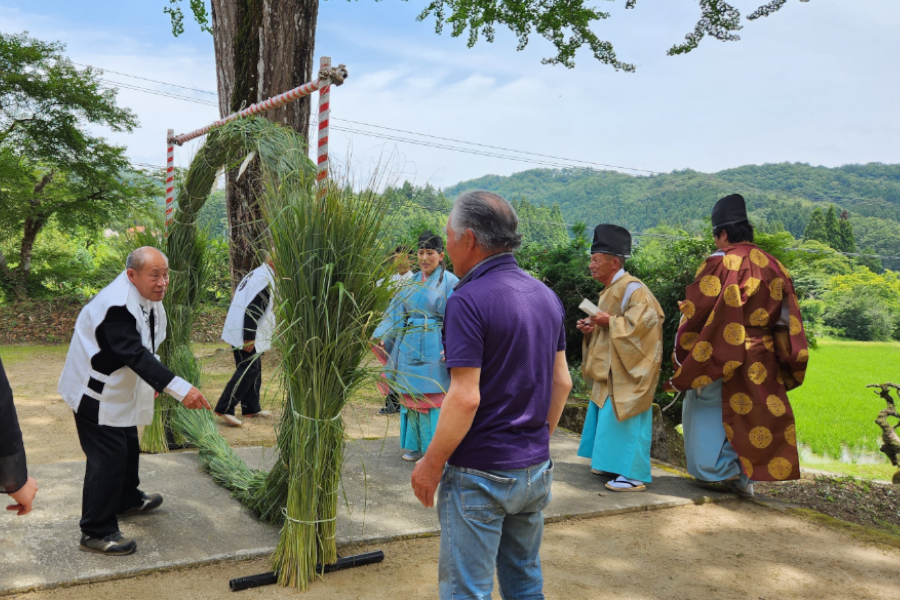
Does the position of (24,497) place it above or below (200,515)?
above

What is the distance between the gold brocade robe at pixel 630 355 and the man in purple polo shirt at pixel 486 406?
2806 millimetres

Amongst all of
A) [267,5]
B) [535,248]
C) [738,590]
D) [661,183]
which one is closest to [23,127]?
[267,5]

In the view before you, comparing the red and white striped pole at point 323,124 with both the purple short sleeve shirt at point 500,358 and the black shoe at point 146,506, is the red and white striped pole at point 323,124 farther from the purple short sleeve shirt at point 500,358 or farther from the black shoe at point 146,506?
the black shoe at point 146,506

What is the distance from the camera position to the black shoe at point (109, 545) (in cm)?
335

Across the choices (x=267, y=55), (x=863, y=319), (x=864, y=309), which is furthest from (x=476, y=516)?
(x=864, y=309)

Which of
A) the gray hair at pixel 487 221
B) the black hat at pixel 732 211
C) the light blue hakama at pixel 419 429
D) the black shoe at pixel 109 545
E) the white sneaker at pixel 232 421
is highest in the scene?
the black hat at pixel 732 211

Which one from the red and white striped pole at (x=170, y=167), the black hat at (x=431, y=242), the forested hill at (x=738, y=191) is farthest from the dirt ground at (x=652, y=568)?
the forested hill at (x=738, y=191)

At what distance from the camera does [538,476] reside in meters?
2.26

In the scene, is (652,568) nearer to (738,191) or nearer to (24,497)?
(24,497)

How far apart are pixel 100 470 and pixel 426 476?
2.06m

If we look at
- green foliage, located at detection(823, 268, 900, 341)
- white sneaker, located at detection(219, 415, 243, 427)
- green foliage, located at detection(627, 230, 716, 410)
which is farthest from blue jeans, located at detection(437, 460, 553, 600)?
green foliage, located at detection(823, 268, 900, 341)

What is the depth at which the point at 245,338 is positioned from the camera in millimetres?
6344

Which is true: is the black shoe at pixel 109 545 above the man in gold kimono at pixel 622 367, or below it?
below

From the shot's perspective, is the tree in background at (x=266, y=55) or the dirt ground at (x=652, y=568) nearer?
the dirt ground at (x=652, y=568)
